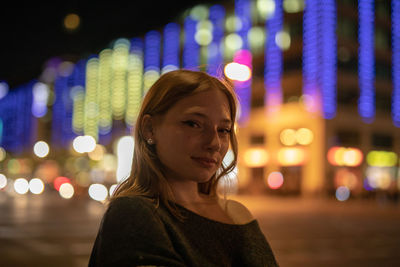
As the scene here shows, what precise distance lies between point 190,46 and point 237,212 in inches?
1735

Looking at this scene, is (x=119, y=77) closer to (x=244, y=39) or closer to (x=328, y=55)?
(x=244, y=39)

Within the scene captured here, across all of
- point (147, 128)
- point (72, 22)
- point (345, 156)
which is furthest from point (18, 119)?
point (147, 128)

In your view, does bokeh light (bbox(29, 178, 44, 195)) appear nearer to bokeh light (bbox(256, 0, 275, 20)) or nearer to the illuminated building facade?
the illuminated building facade

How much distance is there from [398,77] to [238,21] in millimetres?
15687

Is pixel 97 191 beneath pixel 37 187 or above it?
above

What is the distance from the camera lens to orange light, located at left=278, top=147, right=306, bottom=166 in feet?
111

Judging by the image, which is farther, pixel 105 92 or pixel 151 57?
pixel 105 92

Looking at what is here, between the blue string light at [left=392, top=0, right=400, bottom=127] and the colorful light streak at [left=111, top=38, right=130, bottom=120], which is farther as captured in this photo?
the colorful light streak at [left=111, top=38, right=130, bottom=120]

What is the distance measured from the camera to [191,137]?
A: 4.52 feet

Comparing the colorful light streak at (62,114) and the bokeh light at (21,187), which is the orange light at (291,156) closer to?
the bokeh light at (21,187)

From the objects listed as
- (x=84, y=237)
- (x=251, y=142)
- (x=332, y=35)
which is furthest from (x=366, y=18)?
(x=84, y=237)

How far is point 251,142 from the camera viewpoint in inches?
1537

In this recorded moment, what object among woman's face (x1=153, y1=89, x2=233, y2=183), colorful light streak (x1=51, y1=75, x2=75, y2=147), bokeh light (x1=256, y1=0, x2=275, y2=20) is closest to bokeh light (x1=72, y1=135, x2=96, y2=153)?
bokeh light (x1=256, y1=0, x2=275, y2=20)

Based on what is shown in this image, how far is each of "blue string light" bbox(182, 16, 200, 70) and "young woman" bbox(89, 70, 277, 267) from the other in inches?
1656
